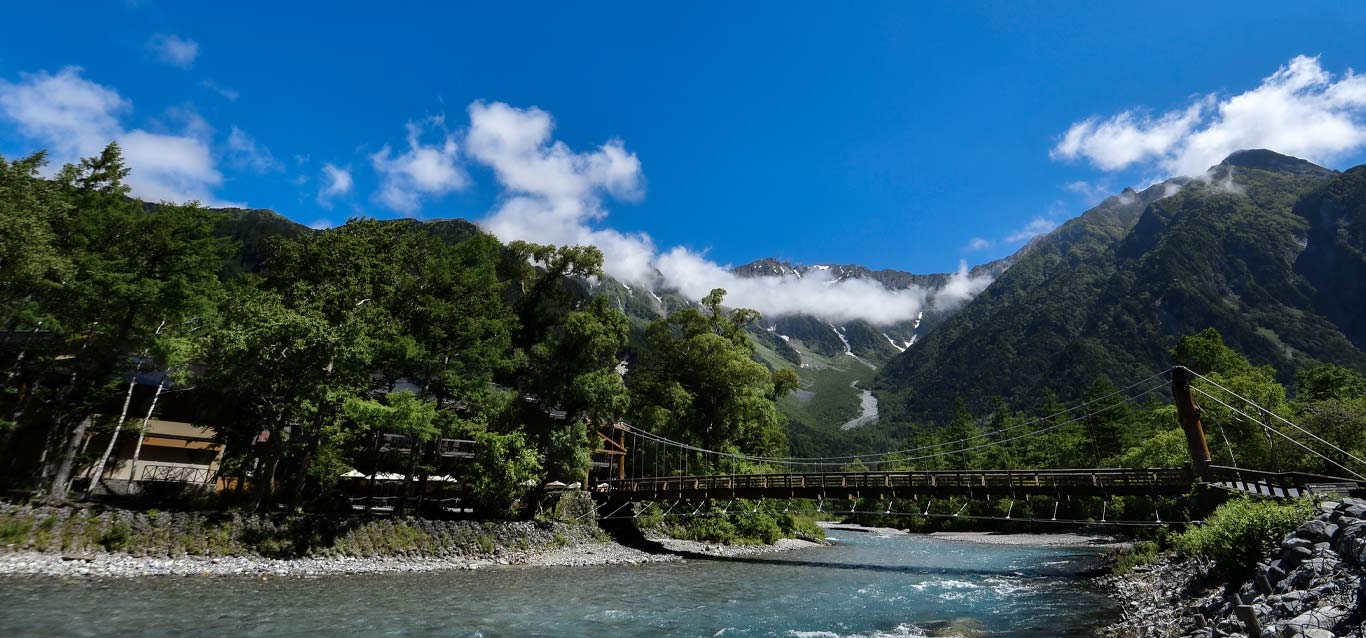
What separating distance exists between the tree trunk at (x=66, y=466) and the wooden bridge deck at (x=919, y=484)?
73.4 feet

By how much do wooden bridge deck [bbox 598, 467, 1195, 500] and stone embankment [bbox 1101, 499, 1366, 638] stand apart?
10.8 meters

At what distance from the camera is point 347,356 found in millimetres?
21078

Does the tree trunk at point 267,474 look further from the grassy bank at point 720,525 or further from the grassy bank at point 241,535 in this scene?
the grassy bank at point 720,525

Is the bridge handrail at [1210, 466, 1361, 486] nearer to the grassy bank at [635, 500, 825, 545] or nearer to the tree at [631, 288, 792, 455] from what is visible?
the tree at [631, 288, 792, 455]

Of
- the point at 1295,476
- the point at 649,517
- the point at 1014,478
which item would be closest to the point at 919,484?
the point at 1014,478

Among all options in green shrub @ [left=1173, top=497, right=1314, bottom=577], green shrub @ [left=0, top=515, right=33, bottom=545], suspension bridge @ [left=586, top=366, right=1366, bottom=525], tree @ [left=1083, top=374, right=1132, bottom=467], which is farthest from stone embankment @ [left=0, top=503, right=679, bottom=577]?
tree @ [left=1083, top=374, right=1132, bottom=467]

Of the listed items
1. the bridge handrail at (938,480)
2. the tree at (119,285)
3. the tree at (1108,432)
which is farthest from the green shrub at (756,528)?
the tree at (1108,432)

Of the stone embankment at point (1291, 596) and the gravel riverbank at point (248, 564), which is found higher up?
the stone embankment at point (1291, 596)

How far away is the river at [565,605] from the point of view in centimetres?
1233

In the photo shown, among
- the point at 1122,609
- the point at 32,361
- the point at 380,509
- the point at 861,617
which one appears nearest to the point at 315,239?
the point at 32,361

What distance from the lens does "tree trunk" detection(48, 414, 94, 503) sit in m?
18.9

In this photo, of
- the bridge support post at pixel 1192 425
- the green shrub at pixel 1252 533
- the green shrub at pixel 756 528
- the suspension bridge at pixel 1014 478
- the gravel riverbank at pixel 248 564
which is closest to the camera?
the green shrub at pixel 1252 533

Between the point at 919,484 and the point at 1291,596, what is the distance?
19.0 m

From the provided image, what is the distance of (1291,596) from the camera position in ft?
27.1
